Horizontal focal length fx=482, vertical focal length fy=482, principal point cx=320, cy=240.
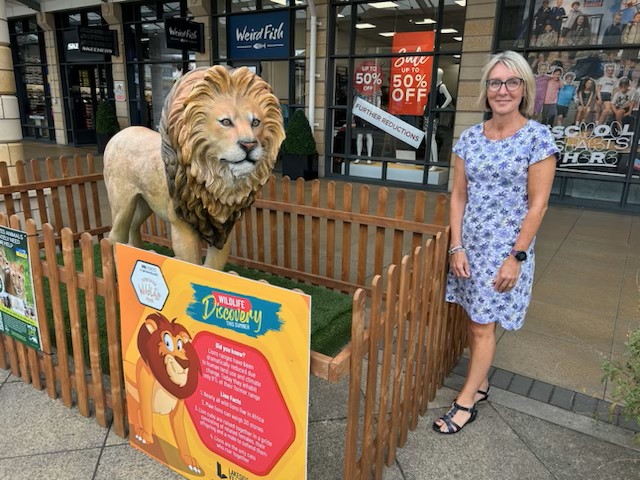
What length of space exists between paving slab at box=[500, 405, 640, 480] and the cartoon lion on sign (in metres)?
1.73

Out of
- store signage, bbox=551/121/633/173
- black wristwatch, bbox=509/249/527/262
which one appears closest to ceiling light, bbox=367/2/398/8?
store signage, bbox=551/121/633/173

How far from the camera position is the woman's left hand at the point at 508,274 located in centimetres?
242

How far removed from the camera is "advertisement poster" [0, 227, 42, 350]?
273 cm

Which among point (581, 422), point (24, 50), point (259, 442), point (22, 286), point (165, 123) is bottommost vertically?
point (581, 422)

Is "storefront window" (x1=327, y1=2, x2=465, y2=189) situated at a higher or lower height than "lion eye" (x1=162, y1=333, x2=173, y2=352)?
higher

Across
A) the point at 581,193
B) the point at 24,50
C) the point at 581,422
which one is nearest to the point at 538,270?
the point at 581,422

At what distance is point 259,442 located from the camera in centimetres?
194

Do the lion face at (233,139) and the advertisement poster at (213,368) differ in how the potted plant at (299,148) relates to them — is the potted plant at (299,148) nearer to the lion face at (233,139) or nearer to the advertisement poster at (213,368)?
the lion face at (233,139)

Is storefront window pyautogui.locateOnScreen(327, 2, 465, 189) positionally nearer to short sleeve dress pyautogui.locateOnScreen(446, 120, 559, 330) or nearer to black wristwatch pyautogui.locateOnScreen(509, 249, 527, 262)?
short sleeve dress pyautogui.locateOnScreen(446, 120, 559, 330)

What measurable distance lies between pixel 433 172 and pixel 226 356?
8.28 m

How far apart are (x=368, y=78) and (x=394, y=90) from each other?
627 millimetres

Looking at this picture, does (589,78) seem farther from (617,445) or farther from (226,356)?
(226,356)

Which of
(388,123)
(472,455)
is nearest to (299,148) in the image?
(388,123)

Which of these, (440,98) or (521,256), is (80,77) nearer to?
(440,98)
